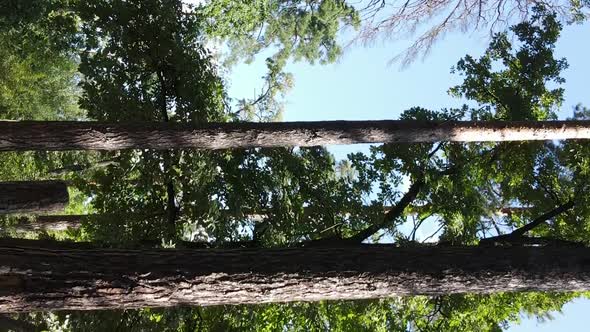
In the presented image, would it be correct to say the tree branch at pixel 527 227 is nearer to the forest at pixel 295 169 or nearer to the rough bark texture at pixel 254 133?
the forest at pixel 295 169

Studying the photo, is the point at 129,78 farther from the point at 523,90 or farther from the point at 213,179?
the point at 523,90

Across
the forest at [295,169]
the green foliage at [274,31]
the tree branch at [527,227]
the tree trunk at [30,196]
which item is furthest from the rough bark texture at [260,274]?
the green foliage at [274,31]

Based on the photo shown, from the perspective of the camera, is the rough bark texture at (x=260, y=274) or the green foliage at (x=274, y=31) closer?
the rough bark texture at (x=260, y=274)

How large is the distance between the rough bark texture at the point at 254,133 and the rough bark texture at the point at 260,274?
2452 millimetres

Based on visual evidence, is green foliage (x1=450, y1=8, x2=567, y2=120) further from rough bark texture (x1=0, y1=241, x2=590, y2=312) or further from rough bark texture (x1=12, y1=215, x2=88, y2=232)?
rough bark texture (x1=12, y1=215, x2=88, y2=232)

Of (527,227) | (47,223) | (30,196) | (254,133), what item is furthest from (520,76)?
(47,223)

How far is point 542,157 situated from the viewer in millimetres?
10336

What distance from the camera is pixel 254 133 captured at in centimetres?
791

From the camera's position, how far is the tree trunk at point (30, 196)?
29.0 feet

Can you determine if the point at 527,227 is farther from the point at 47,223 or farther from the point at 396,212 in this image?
the point at 47,223

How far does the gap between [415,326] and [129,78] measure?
23.5 feet

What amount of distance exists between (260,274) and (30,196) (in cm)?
560

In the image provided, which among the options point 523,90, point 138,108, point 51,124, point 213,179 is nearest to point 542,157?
point 523,90

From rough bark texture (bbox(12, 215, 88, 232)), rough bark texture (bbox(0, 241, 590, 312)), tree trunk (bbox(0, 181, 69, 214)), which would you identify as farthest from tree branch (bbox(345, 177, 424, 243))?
rough bark texture (bbox(12, 215, 88, 232))
